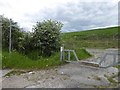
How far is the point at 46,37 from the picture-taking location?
11.6 m

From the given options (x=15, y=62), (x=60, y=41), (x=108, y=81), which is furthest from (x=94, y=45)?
(x=108, y=81)

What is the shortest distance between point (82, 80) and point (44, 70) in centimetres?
249

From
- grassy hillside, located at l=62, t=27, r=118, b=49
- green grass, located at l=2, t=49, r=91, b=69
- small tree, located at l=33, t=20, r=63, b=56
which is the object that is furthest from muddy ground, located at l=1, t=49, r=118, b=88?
grassy hillside, located at l=62, t=27, r=118, b=49

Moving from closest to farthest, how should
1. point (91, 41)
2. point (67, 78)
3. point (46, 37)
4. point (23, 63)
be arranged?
point (67, 78) < point (23, 63) < point (46, 37) < point (91, 41)

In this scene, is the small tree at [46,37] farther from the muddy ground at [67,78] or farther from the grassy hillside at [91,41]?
the muddy ground at [67,78]

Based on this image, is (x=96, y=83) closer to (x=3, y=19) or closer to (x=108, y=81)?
(x=108, y=81)

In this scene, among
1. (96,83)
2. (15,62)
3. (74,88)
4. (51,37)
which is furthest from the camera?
(51,37)

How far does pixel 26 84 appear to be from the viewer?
6.46 meters

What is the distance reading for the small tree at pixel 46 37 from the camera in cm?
1164

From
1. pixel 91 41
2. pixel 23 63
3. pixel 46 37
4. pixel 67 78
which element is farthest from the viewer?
pixel 91 41

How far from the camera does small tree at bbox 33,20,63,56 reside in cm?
1164

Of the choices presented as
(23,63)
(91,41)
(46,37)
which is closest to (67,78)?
(23,63)

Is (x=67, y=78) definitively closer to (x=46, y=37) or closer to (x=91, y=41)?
(x=46, y=37)

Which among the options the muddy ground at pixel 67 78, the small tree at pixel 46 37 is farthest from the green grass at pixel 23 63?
the small tree at pixel 46 37
